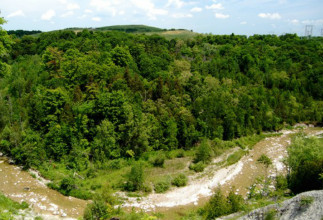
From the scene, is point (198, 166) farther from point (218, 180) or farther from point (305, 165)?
point (305, 165)

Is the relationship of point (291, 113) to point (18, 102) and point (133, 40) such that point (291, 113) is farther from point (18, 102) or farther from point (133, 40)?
point (18, 102)

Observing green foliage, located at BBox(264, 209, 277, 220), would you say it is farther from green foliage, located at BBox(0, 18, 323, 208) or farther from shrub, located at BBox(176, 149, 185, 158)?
shrub, located at BBox(176, 149, 185, 158)

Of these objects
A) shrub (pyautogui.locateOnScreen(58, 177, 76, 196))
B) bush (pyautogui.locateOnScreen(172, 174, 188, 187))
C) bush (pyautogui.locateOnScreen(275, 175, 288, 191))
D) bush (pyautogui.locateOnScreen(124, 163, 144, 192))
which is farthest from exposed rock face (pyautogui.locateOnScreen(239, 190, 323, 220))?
shrub (pyautogui.locateOnScreen(58, 177, 76, 196))

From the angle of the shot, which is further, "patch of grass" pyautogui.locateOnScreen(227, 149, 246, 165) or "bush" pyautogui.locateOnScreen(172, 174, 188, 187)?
"patch of grass" pyautogui.locateOnScreen(227, 149, 246, 165)

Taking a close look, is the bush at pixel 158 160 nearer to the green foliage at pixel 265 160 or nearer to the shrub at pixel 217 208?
the shrub at pixel 217 208

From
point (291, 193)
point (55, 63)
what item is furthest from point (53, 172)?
point (291, 193)

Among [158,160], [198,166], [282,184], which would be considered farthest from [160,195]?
[282,184]
